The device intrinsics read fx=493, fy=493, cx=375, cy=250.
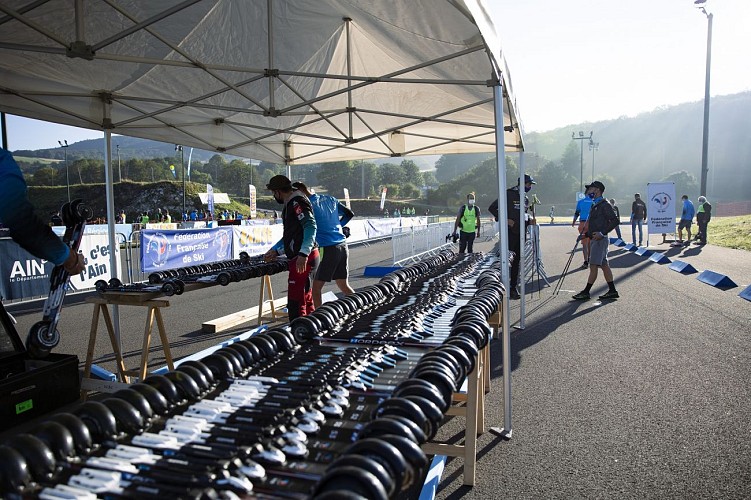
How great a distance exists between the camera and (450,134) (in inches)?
310

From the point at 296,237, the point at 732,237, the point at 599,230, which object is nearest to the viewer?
the point at 296,237

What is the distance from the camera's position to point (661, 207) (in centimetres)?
1947

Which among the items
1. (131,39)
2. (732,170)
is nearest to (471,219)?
(131,39)

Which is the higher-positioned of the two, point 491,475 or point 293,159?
point 293,159

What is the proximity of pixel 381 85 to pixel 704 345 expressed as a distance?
5.50 metres

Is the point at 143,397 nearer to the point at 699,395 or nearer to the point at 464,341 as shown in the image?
the point at 464,341

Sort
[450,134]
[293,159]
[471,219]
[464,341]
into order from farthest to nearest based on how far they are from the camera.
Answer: [471,219]
[293,159]
[450,134]
[464,341]

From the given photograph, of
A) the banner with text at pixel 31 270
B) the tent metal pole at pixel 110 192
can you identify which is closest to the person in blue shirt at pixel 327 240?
the tent metal pole at pixel 110 192

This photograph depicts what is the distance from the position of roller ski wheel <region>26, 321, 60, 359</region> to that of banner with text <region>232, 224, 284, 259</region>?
477 inches

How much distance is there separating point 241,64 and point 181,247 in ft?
28.6

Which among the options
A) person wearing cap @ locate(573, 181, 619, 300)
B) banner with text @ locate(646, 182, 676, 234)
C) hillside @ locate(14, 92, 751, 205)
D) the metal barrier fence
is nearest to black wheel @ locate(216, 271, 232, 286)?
person wearing cap @ locate(573, 181, 619, 300)

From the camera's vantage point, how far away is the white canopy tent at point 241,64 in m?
3.77

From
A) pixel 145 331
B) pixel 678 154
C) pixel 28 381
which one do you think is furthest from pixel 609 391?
pixel 678 154

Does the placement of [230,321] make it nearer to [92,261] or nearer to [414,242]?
[92,261]
